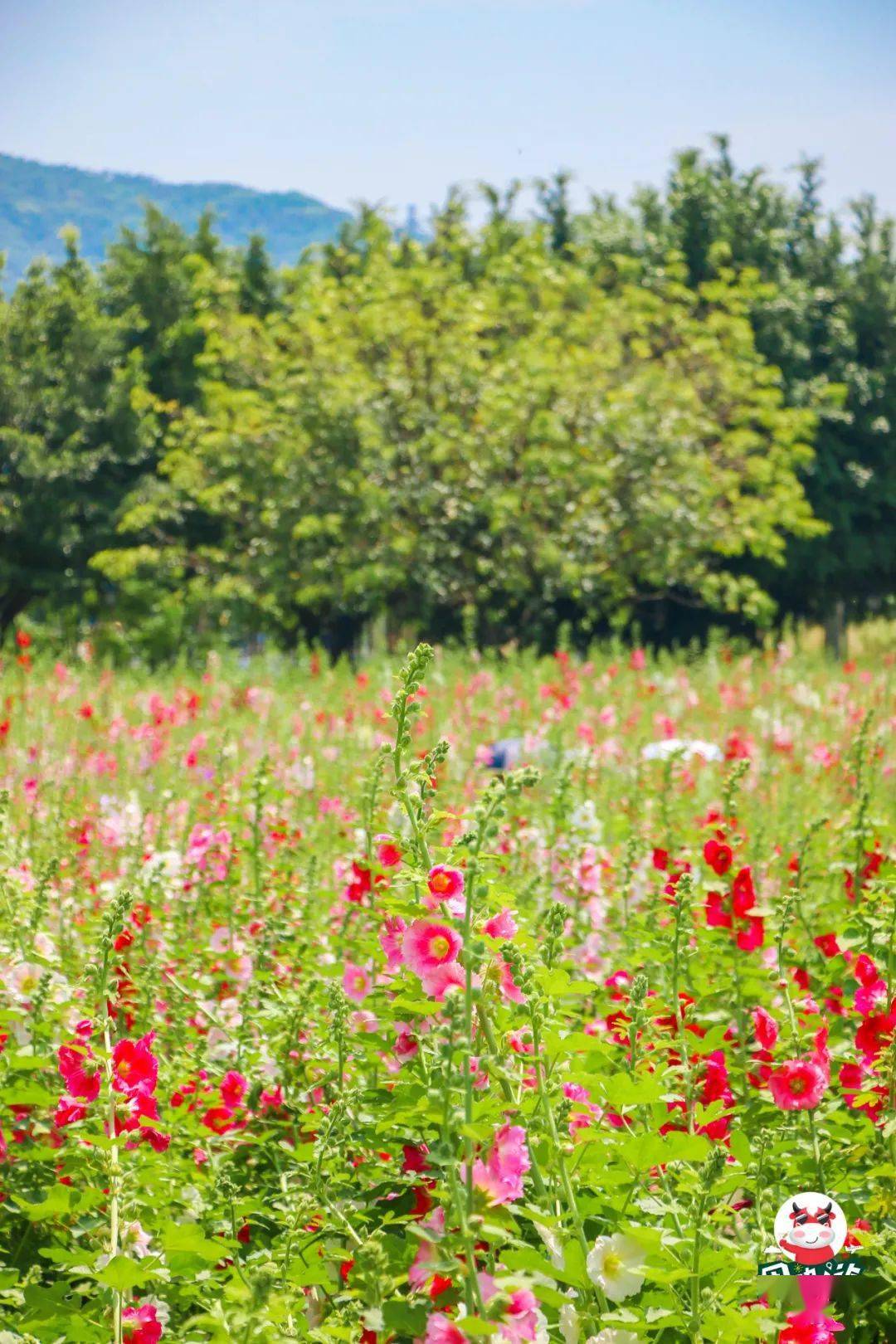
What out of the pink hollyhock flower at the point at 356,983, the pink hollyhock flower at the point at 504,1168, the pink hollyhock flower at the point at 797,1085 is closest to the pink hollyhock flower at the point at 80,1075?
the pink hollyhock flower at the point at 356,983

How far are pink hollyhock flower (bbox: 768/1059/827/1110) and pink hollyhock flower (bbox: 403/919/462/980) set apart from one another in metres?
0.72

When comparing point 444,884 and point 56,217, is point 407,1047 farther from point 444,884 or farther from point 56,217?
point 56,217

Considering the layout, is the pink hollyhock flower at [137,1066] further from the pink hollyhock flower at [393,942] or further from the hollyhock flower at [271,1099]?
the hollyhock flower at [271,1099]

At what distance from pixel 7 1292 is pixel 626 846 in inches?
67.1

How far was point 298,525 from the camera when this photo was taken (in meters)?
16.6

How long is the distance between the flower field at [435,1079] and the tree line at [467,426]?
9.46 metres

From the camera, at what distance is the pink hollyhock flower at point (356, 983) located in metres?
2.94

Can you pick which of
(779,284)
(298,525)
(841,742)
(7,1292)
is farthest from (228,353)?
(7,1292)

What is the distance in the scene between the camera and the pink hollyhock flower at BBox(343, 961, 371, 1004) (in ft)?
9.64

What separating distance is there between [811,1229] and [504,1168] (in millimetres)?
343

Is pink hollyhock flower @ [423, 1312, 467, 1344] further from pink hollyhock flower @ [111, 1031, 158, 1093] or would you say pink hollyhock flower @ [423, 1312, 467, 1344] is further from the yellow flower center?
pink hollyhock flower @ [111, 1031, 158, 1093]

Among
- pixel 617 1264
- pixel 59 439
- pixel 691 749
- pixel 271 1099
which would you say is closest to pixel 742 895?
pixel 271 1099

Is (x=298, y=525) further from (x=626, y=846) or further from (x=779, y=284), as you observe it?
(x=626, y=846)

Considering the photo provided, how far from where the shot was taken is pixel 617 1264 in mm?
1784
